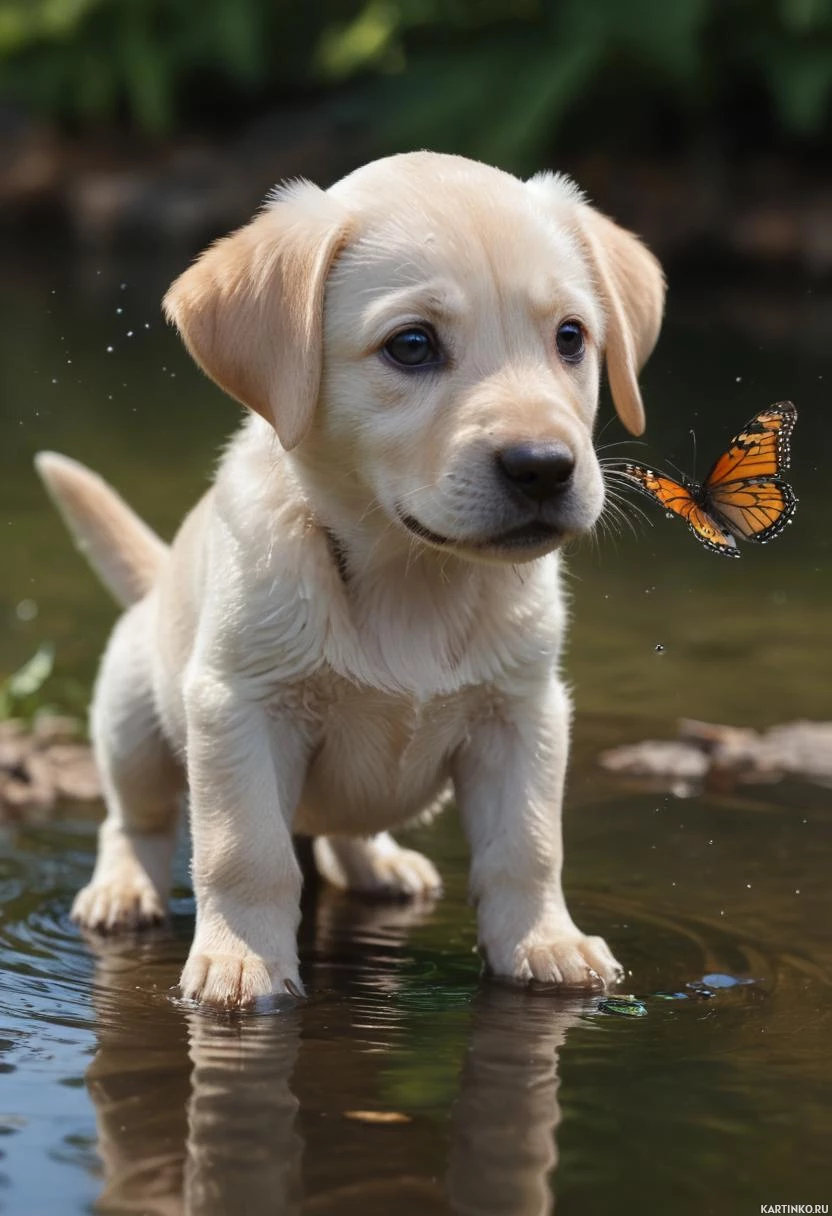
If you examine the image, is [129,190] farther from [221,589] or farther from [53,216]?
[221,589]

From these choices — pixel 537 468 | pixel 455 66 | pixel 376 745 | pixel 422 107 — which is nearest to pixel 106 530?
pixel 376 745

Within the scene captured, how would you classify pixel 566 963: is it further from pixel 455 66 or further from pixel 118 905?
pixel 455 66

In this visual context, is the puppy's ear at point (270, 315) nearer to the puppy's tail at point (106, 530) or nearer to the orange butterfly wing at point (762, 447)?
the orange butterfly wing at point (762, 447)

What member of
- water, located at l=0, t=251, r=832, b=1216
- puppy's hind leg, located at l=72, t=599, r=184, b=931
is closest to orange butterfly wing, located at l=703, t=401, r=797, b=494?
water, located at l=0, t=251, r=832, b=1216

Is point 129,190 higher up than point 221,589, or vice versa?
point 129,190

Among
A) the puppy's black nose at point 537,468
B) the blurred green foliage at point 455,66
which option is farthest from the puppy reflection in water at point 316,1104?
the blurred green foliage at point 455,66

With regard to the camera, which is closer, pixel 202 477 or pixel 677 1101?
pixel 677 1101

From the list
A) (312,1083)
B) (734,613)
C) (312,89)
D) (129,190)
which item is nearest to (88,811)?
(312,1083)

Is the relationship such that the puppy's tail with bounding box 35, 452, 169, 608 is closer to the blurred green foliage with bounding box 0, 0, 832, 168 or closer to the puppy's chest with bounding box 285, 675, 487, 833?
the puppy's chest with bounding box 285, 675, 487, 833
